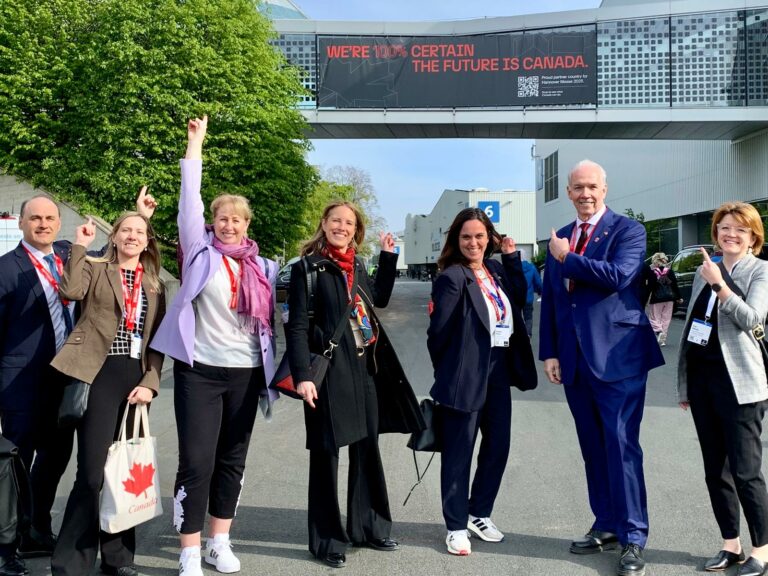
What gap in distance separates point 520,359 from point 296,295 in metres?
1.41

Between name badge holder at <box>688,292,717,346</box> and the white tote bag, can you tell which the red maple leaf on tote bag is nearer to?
the white tote bag

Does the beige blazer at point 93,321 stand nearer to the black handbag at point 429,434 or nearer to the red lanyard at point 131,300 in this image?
the red lanyard at point 131,300

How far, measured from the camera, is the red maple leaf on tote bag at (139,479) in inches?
140

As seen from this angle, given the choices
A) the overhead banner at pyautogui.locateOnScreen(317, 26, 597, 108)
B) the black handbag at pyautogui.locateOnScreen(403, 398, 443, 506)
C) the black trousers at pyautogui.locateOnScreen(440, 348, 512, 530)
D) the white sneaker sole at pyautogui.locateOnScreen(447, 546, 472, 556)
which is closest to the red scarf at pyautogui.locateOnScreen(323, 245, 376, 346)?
the black handbag at pyautogui.locateOnScreen(403, 398, 443, 506)

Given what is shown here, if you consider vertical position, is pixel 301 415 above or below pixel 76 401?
below

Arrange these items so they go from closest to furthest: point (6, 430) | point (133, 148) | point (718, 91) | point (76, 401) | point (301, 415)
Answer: point (76, 401)
point (6, 430)
point (301, 415)
point (133, 148)
point (718, 91)

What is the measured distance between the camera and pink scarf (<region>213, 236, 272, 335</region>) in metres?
3.72

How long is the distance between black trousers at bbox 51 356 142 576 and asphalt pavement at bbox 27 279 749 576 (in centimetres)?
29

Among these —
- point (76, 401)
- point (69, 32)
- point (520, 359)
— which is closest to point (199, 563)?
point (76, 401)

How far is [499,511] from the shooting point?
4582 mm

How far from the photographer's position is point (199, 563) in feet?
11.8

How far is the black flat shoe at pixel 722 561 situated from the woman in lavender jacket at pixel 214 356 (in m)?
2.50

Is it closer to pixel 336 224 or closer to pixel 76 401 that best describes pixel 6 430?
pixel 76 401

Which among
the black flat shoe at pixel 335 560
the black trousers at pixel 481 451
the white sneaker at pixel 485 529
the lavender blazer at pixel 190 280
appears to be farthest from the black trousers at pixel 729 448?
the lavender blazer at pixel 190 280
